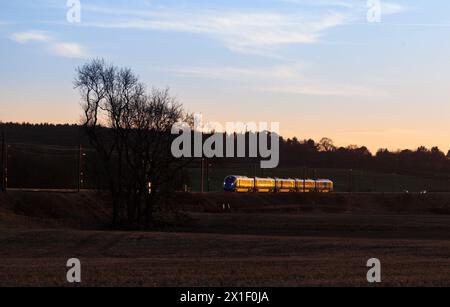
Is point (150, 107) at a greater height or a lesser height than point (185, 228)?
greater

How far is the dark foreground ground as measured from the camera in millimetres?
19516

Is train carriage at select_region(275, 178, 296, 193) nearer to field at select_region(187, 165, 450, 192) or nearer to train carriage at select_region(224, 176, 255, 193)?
train carriage at select_region(224, 176, 255, 193)

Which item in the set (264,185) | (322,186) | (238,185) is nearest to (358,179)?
(322,186)

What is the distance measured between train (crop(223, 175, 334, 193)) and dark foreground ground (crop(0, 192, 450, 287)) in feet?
99.0

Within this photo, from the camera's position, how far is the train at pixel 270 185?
11825 cm

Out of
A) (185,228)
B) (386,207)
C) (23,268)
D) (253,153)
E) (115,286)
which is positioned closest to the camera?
(115,286)

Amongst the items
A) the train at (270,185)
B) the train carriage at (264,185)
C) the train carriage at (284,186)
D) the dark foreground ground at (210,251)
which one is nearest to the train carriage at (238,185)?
the train at (270,185)

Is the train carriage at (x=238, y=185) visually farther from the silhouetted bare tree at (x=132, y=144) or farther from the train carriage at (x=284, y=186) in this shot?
the silhouetted bare tree at (x=132, y=144)

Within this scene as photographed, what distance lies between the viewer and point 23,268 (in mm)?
22203

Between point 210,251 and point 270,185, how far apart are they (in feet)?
292

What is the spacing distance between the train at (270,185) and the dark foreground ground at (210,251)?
1187 inches
